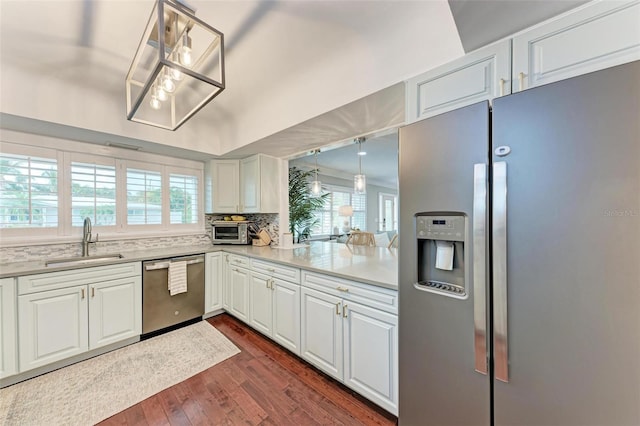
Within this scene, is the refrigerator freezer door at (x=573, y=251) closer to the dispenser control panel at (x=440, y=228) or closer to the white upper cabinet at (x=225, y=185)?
the dispenser control panel at (x=440, y=228)

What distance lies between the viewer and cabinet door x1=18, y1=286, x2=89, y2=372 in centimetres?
186

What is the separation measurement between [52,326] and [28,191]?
132 centimetres

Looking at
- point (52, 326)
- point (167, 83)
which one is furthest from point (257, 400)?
point (167, 83)

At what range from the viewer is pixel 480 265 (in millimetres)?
1029

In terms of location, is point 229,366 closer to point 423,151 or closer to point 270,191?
point 270,191

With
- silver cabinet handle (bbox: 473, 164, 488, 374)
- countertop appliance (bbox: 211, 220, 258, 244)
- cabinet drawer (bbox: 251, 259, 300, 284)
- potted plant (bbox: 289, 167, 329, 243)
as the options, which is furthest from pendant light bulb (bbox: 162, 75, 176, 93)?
potted plant (bbox: 289, 167, 329, 243)

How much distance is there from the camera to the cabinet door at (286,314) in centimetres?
205

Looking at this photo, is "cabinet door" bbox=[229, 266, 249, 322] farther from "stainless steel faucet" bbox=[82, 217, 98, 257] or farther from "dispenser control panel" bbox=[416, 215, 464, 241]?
"dispenser control panel" bbox=[416, 215, 464, 241]

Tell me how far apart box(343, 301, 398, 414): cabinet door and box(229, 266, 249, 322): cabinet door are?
54.1 inches

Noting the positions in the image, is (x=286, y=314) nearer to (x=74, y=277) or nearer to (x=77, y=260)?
(x=74, y=277)

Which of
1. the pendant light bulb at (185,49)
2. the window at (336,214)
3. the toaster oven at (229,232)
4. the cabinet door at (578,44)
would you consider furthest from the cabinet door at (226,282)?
the cabinet door at (578,44)

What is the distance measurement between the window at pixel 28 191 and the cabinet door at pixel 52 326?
88cm

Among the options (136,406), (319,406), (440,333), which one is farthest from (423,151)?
(136,406)

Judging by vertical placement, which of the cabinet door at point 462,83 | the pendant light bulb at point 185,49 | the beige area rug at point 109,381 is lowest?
the beige area rug at point 109,381
